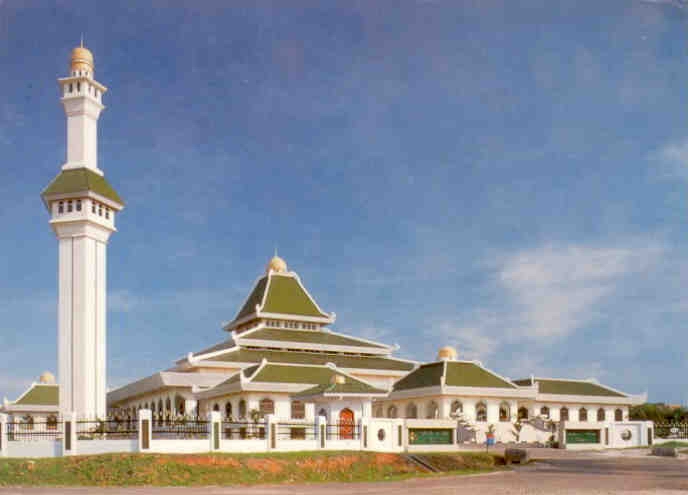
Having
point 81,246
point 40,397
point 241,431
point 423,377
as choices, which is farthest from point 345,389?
point 40,397

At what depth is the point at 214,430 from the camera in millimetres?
25141

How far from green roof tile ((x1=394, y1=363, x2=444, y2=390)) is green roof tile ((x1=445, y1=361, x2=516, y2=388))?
486 mm

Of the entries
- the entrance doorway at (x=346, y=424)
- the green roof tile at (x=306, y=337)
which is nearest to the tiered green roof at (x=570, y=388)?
the green roof tile at (x=306, y=337)

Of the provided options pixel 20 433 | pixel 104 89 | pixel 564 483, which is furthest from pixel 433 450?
pixel 104 89

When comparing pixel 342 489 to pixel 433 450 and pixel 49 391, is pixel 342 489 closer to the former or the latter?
pixel 433 450

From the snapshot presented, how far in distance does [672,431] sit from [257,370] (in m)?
19.9

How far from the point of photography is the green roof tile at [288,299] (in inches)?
1863

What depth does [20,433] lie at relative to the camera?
2416cm

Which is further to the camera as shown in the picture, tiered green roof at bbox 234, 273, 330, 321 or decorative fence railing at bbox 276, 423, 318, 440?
tiered green roof at bbox 234, 273, 330, 321

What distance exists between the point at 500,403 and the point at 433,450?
9787 mm

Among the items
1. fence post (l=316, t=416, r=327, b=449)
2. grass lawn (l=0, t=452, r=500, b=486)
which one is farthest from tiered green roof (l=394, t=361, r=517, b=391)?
grass lawn (l=0, t=452, r=500, b=486)

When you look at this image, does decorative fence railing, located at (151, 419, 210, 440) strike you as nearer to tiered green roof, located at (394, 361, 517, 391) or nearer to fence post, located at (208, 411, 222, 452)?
fence post, located at (208, 411, 222, 452)

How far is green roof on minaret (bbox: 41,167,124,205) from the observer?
27562 mm

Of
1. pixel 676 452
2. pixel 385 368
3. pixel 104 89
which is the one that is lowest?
pixel 676 452
